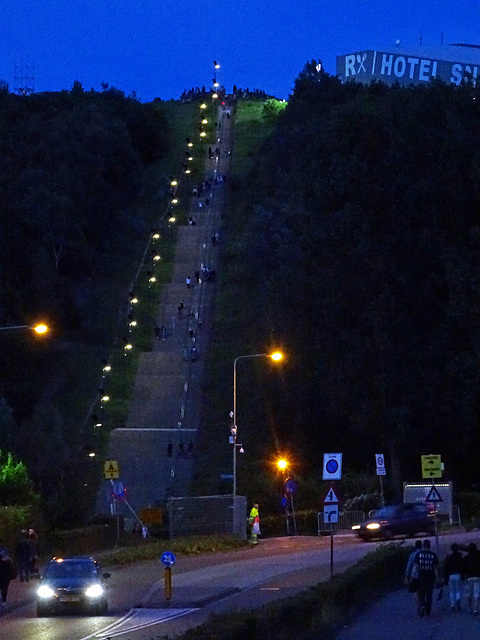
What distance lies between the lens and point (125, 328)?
7588cm

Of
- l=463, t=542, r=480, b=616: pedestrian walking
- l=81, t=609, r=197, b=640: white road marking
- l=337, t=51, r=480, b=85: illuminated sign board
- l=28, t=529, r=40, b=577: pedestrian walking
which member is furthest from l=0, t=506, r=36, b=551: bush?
l=337, t=51, r=480, b=85: illuminated sign board

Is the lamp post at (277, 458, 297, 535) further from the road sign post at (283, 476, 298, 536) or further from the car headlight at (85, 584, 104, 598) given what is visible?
the car headlight at (85, 584, 104, 598)

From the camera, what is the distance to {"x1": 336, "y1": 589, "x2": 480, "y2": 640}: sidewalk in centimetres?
1920

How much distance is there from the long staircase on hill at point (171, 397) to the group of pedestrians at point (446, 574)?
29707 millimetres

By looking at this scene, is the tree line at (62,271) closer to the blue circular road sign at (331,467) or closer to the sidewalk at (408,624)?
the blue circular road sign at (331,467)

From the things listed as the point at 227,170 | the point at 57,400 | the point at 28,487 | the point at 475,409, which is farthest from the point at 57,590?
the point at 227,170

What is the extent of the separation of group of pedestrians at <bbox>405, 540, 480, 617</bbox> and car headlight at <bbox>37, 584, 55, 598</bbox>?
25.6ft

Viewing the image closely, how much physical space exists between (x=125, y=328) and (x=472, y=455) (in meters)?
28.2

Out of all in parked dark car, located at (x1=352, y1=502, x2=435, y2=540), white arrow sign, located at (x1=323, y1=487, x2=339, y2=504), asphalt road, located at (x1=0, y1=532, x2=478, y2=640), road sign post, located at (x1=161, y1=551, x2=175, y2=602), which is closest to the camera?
asphalt road, located at (x1=0, y1=532, x2=478, y2=640)

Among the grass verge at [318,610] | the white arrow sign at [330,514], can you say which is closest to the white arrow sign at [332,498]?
the white arrow sign at [330,514]

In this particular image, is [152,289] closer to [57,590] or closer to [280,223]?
[280,223]

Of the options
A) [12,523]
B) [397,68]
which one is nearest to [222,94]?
[397,68]

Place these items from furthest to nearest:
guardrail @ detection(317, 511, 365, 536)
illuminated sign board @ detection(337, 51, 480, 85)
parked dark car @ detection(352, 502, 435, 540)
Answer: illuminated sign board @ detection(337, 51, 480, 85) → guardrail @ detection(317, 511, 365, 536) → parked dark car @ detection(352, 502, 435, 540)

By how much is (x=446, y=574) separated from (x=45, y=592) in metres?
8.67
